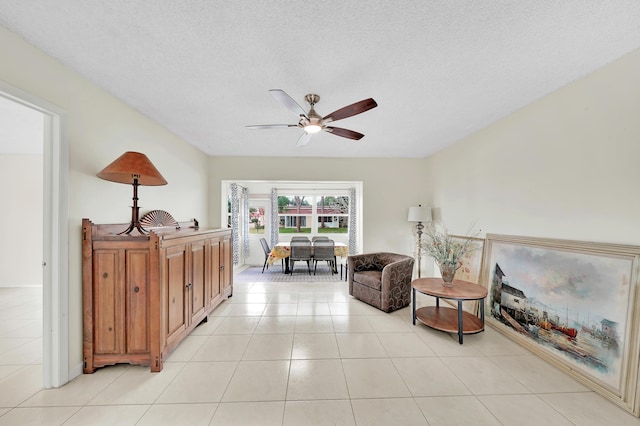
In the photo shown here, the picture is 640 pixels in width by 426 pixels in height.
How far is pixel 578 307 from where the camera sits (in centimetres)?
195

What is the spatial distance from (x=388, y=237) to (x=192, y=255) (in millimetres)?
3542

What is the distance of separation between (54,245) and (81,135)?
3.06 feet

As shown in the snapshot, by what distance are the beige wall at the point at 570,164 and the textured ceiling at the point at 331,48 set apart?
20 centimetres

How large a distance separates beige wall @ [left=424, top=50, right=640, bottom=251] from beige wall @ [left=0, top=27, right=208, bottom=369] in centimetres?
427

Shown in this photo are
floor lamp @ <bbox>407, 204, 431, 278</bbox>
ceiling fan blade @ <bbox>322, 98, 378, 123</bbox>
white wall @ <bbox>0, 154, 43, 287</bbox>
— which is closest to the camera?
ceiling fan blade @ <bbox>322, 98, 378, 123</bbox>

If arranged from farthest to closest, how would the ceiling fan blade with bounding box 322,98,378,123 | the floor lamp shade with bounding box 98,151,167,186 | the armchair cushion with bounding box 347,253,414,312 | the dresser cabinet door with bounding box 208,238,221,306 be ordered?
the armchair cushion with bounding box 347,253,414,312, the dresser cabinet door with bounding box 208,238,221,306, the floor lamp shade with bounding box 98,151,167,186, the ceiling fan blade with bounding box 322,98,378,123

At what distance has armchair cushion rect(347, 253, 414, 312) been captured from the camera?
324 cm

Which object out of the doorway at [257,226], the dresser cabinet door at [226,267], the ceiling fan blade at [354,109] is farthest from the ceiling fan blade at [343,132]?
the doorway at [257,226]

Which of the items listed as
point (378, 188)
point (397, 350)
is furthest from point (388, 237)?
point (397, 350)

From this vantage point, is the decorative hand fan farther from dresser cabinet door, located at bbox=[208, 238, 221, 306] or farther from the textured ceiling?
the textured ceiling

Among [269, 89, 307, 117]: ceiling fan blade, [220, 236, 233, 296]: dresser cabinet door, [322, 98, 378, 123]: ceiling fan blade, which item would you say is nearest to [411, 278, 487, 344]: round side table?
[322, 98, 378, 123]: ceiling fan blade

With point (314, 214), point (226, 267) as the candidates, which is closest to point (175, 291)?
point (226, 267)

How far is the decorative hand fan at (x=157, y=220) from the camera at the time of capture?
8.95ft

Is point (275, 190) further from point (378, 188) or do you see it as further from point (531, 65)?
point (531, 65)
